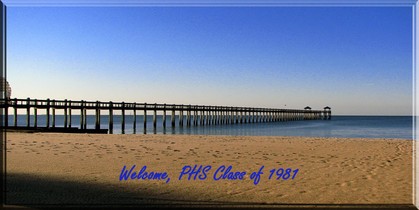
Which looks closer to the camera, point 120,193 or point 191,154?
point 120,193

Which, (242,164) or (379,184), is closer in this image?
(379,184)

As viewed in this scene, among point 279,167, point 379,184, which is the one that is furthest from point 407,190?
point 279,167

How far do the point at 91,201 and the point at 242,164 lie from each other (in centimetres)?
500

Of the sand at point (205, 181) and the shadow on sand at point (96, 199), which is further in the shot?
the sand at point (205, 181)

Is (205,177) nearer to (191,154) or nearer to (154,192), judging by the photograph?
(154,192)

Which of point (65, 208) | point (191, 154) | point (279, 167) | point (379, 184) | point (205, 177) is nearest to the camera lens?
point (65, 208)

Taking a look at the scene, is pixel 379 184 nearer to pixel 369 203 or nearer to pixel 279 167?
pixel 369 203

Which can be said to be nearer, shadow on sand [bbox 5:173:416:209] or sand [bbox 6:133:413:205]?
shadow on sand [bbox 5:173:416:209]

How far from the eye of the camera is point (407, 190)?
22.4 feet

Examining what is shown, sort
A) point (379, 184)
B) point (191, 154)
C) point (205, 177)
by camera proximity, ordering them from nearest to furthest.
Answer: point (379, 184), point (205, 177), point (191, 154)

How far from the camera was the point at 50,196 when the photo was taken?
6.06m

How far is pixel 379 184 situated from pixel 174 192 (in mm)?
3754

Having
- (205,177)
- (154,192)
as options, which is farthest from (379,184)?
(154,192)

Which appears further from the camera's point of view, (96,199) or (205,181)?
(205,181)
